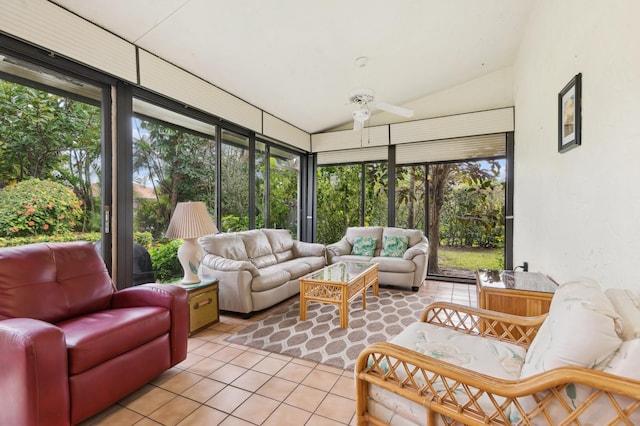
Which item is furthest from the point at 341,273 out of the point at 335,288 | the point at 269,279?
the point at 269,279

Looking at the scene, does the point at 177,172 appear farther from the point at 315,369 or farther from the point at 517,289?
the point at 517,289

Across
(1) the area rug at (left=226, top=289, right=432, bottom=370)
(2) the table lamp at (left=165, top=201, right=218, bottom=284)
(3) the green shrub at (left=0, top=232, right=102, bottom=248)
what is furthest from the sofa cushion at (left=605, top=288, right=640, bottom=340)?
(3) the green shrub at (left=0, top=232, right=102, bottom=248)

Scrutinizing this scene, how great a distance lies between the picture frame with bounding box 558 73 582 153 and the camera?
6.30ft

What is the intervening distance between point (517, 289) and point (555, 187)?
917 millimetres

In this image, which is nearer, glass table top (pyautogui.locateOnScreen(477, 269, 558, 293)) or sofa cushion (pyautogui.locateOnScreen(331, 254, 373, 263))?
glass table top (pyautogui.locateOnScreen(477, 269, 558, 293))

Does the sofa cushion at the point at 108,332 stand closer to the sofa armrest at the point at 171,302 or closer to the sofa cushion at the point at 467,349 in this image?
the sofa armrest at the point at 171,302

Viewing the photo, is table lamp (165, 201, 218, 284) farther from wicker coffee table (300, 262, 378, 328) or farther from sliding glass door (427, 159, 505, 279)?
sliding glass door (427, 159, 505, 279)

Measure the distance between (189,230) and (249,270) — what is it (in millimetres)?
733

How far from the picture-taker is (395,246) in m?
4.71

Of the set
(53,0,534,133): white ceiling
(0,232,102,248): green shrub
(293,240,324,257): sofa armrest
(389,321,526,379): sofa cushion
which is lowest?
(389,321,526,379): sofa cushion

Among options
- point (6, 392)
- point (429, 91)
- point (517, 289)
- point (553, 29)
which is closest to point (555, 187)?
point (517, 289)

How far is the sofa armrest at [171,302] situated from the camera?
2.10 metres

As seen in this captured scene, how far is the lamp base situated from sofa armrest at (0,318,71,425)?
1.43 meters

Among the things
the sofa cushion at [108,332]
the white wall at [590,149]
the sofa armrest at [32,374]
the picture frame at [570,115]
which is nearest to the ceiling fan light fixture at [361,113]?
the white wall at [590,149]
